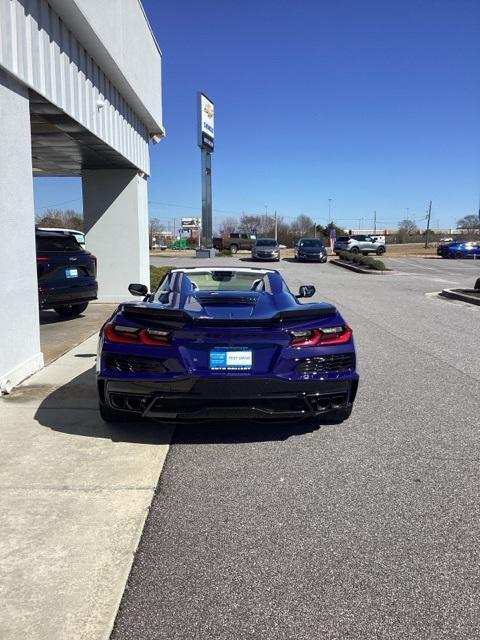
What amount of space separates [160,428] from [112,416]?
411 mm

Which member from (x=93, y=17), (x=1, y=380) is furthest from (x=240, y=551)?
(x=93, y=17)

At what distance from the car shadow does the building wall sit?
130 inches

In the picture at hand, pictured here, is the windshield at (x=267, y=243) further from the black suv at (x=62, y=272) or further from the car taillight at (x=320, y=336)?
the car taillight at (x=320, y=336)

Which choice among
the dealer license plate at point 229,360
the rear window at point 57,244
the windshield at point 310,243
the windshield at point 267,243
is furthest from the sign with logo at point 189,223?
the dealer license plate at point 229,360

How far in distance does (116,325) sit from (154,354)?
0.41 m

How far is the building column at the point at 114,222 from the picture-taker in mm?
13141

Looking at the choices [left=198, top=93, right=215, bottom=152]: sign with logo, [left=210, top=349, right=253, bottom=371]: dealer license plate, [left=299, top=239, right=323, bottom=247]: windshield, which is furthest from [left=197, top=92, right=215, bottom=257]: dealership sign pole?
[left=210, top=349, right=253, bottom=371]: dealer license plate

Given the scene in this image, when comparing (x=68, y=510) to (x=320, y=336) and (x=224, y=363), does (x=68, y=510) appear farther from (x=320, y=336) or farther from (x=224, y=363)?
(x=320, y=336)

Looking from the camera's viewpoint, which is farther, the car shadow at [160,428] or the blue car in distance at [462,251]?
the blue car in distance at [462,251]

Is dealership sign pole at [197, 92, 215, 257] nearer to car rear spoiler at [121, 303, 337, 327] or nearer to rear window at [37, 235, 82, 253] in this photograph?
rear window at [37, 235, 82, 253]

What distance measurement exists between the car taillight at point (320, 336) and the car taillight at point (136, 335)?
0.91 meters

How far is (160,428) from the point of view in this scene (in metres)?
4.65

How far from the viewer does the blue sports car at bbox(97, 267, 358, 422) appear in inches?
153

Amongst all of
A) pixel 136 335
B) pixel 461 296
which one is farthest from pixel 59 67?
pixel 461 296
